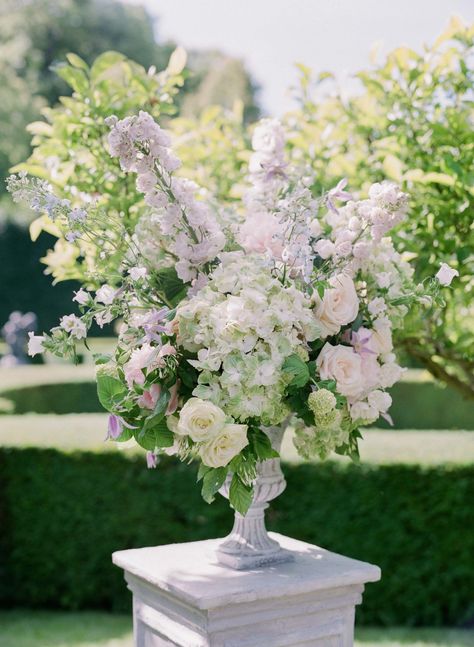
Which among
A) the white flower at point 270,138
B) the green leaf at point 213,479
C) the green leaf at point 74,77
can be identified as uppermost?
the green leaf at point 74,77

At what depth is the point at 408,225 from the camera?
2.98 m

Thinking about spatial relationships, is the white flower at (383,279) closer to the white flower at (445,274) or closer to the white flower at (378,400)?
the white flower at (445,274)

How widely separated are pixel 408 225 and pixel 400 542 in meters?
2.69

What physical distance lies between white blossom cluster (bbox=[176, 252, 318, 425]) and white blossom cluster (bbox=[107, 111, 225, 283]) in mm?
169

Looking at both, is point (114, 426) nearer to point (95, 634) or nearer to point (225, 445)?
point (225, 445)

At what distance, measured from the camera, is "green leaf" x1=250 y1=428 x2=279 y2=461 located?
2041mm

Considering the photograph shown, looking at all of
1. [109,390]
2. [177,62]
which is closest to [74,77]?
[177,62]

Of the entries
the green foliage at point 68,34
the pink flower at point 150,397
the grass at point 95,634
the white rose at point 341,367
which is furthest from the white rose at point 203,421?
the green foliage at point 68,34

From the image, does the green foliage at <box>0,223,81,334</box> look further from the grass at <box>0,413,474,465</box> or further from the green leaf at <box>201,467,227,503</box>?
the green leaf at <box>201,467,227,503</box>

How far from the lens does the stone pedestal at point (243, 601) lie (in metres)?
2.06

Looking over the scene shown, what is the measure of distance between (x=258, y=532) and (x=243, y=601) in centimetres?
31

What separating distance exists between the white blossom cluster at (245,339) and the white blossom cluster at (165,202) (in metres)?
0.17

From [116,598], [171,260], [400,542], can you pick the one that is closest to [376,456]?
[400,542]

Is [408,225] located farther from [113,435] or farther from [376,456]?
[376,456]
